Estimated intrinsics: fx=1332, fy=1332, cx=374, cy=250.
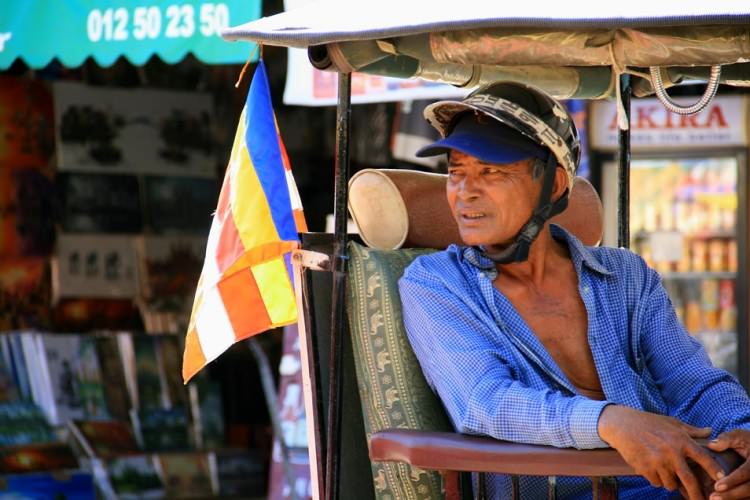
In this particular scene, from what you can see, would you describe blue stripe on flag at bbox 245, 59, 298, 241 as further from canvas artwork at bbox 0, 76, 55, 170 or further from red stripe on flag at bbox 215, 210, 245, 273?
canvas artwork at bbox 0, 76, 55, 170

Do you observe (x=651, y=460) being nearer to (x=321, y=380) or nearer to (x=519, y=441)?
(x=519, y=441)

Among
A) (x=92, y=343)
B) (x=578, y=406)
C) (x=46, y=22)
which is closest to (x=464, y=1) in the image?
(x=578, y=406)

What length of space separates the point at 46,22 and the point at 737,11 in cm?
387

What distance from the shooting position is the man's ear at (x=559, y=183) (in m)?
3.02

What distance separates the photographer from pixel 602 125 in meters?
7.83

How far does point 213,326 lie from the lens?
9.86ft

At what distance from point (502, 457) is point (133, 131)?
17.0 feet

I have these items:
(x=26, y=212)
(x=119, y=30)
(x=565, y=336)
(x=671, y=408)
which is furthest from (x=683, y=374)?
(x=26, y=212)

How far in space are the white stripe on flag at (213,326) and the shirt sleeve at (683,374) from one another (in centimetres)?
94

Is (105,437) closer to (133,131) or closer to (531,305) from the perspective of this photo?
(133,131)

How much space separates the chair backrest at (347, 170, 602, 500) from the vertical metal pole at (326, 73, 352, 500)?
0.05 meters

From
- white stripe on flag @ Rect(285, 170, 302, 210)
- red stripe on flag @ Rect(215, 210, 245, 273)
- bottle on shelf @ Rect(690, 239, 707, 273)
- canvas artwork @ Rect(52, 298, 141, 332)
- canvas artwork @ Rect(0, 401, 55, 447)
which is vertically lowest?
canvas artwork @ Rect(0, 401, 55, 447)

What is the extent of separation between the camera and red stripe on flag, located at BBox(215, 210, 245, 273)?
3.00 m

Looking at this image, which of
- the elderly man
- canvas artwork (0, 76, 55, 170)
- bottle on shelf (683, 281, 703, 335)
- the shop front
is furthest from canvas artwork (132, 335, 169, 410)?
the elderly man
